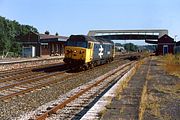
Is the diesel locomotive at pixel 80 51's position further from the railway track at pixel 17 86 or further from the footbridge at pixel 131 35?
the footbridge at pixel 131 35

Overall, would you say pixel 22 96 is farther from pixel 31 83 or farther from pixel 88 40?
pixel 88 40

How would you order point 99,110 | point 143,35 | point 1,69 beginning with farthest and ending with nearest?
1. point 143,35
2. point 1,69
3. point 99,110

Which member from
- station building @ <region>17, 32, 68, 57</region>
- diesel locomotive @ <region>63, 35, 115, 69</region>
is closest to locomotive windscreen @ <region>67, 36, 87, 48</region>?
diesel locomotive @ <region>63, 35, 115, 69</region>

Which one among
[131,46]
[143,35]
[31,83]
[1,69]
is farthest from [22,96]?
[131,46]

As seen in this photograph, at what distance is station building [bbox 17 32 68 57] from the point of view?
58.3 m

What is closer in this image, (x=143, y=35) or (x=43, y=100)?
(x=43, y=100)

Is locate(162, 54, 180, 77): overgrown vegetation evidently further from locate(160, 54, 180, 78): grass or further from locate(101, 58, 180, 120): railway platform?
locate(101, 58, 180, 120): railway platform

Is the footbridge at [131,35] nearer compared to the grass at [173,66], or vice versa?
the grass at [173,66]

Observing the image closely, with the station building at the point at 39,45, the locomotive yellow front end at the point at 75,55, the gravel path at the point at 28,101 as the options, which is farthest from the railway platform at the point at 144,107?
the station building at the point at 39,45

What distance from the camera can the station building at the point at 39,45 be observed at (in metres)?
58.3

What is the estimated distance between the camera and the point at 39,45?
204 feet

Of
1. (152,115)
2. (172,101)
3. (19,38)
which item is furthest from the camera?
(19,38)

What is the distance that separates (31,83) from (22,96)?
15.8 feet

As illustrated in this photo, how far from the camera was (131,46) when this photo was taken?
15700cm
